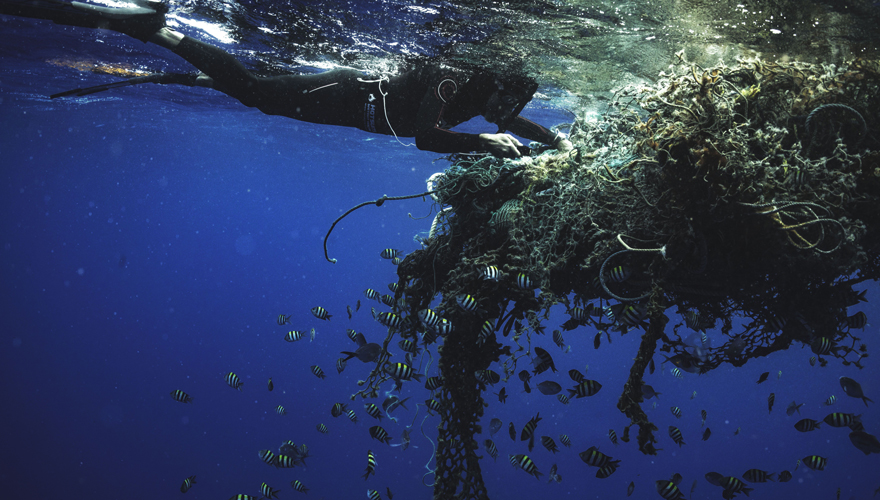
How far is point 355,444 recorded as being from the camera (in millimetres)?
46812

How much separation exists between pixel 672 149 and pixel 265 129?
2531 centimetres

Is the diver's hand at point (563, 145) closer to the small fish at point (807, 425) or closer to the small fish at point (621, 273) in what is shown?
the small fish at point (621, 273)

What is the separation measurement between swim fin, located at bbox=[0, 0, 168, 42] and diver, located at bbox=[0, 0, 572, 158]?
1 cm

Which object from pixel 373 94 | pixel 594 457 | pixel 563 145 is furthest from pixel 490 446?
pixel 373 94

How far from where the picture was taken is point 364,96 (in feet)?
16.2

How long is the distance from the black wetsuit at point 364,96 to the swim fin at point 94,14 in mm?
328

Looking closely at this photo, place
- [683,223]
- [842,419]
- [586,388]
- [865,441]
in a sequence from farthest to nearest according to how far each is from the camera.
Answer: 1. [865,441]
2. [842,419]
3. [586,388]
4. [683,223]

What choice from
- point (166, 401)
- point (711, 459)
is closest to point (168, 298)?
point (166, 401)

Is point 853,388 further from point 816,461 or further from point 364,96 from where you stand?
point 364,96

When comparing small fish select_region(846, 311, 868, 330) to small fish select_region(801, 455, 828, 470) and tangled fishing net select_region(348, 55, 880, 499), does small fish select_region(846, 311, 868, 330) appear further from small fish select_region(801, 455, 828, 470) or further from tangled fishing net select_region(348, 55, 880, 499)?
small fish select_region(801, 455, 828, 470)

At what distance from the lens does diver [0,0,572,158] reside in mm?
4281

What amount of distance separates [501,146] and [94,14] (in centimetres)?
401

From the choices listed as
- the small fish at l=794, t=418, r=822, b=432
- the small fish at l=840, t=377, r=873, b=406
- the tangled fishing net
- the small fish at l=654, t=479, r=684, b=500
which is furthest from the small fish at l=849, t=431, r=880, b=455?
the tangled fishing net

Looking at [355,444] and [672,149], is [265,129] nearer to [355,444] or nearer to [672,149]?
[672,149]
